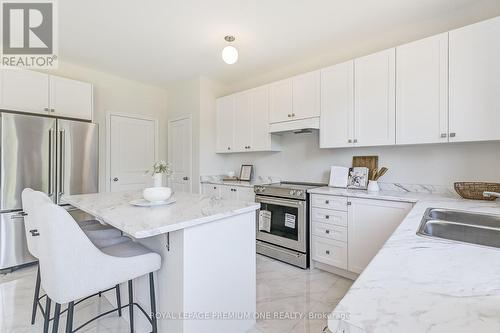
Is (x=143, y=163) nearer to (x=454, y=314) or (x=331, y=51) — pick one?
(x=331, y=51)

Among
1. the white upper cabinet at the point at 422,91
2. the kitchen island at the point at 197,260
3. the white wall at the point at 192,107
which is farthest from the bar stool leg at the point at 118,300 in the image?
the white upper cabinet at the point at 422,91

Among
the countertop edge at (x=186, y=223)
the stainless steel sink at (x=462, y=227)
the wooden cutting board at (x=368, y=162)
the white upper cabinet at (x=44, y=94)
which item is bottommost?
the stainless steel sink at (x=462, y=227)

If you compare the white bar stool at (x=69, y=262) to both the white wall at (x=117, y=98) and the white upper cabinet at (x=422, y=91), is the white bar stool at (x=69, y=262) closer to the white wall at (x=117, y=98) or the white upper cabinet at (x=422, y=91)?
the white upper cabinet at (x=422, y=91)

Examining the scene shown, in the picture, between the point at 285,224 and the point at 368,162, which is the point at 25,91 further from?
the point at 368,162

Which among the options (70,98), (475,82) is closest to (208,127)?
(70,98)

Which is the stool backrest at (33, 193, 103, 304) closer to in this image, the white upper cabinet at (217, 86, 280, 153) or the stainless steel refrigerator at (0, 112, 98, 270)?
the stainless steel refrigerator at (0, 112, 98, 270)

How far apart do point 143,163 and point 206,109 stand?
4.97 feet

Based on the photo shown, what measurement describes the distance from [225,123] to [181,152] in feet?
3.29

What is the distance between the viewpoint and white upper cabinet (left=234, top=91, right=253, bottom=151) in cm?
368

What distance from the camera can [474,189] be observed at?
81.7 inches

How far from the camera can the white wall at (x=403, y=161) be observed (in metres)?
2.24

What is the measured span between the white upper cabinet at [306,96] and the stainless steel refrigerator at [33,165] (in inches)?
105

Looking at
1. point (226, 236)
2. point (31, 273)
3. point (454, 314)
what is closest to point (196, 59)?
point (226, 236)

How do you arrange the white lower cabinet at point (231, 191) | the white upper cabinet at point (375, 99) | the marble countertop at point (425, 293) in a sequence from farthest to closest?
the white lower cabinet at point (231, 191)
the white upper cabinet at point (375, 99)
the marble countertop at point (425, 293)
